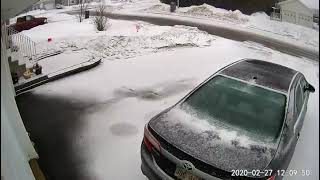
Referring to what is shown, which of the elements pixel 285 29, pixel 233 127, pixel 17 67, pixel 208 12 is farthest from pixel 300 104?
pixel 17 67

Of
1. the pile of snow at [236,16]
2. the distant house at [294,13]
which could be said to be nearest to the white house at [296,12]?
the distant house at [294,13]

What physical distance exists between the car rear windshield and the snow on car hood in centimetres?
11

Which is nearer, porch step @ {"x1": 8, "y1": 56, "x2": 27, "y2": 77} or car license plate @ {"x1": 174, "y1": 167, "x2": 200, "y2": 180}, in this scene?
car license plate @ {"x1": 174, "y1": 167, "x2": 200, "y2": 180}

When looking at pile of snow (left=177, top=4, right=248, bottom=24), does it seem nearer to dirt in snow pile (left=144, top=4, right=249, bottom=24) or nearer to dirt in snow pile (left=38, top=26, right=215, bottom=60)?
dirt in snow pile (left=144, top=4, right=249, bottom=24)

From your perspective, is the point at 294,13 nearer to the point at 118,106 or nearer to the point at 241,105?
the point at 241,105

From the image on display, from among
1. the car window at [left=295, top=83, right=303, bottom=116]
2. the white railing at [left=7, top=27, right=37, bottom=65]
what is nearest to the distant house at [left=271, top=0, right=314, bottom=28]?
the car window at [left=295, top=83, right=303, bottom=116]

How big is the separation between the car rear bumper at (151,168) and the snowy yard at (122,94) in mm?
424

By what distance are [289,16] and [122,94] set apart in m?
2.41

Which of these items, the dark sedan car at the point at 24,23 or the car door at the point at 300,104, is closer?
the car door at the point at 300,104

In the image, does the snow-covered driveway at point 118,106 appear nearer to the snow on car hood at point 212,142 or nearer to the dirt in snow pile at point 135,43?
the dirt in snow pile at point 135,43

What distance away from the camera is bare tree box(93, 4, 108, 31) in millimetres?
3642

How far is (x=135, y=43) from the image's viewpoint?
419 cm

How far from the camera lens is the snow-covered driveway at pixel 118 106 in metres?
2.83

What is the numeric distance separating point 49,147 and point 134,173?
0.94 meters
